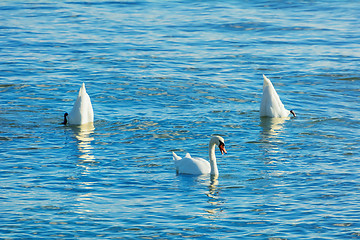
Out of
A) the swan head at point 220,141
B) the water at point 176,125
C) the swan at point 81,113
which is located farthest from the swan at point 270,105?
the swan at point 81,113

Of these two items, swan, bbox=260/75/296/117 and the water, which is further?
swan, bbox=260/75/296/117

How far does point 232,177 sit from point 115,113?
570 cm

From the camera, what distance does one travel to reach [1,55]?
85.3 feet

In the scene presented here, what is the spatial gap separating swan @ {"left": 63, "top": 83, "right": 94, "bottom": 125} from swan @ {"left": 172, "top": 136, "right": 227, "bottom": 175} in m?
4.25

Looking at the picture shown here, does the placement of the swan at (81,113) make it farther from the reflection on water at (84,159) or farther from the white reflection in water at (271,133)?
the white reflection in water at (271,133)

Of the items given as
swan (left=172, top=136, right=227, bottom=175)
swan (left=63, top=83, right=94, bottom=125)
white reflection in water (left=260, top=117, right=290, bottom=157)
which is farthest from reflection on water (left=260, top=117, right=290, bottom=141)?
swan (left=63, top=83, right=94, bottom=125)

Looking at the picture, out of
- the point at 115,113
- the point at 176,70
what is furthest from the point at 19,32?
the point at 115,113

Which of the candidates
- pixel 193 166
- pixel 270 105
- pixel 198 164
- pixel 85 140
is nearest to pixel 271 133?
pixel 270 105

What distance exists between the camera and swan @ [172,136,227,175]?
15.1 metres

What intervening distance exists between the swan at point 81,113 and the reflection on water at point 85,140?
0.16 m

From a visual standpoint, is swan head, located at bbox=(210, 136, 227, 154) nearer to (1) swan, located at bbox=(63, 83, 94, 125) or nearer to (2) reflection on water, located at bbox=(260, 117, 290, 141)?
(2) reflection on water, located at bbox=(260, 117, 290, 141)

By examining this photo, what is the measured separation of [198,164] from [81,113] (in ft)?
15.7

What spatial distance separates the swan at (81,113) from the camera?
18875 mm

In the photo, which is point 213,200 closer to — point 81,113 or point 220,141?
point 220,141
